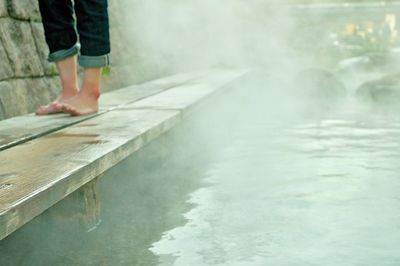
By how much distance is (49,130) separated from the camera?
9.67 ft

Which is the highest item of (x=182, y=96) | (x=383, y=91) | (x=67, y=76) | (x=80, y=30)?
(x=80, y=30)

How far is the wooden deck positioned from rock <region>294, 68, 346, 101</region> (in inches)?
196

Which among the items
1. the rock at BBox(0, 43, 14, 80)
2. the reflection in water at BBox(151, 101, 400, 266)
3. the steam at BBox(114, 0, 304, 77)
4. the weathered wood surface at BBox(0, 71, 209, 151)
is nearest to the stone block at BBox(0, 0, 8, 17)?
the rock at BBox(0, 43, 14, 80)

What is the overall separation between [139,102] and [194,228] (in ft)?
4.76

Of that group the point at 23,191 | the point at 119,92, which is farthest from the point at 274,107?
the point at 23,191

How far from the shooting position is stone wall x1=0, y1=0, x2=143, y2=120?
4141 millimetres

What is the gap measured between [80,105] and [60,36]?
1.24 feet

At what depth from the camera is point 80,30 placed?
133 inches

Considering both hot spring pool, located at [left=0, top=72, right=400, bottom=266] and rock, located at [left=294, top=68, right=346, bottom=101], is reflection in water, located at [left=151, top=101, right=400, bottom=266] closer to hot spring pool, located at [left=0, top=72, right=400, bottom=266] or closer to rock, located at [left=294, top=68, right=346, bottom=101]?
hot spring pool, located at [left=0, top=72, right=400, bottom=266]

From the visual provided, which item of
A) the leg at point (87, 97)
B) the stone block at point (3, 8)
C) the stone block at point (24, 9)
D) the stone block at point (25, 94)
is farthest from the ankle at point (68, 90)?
the stone block at point (24, 9)

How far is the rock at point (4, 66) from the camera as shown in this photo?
161 inches

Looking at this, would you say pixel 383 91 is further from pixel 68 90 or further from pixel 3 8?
pixel 68 90

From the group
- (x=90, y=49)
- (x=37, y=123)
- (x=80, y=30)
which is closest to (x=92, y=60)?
(x=90, y=49)

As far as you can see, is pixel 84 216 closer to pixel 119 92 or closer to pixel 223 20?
pixel 119 92
